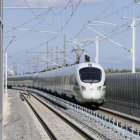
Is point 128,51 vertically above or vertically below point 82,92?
above

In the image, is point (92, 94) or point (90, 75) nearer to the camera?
point (92, 94)

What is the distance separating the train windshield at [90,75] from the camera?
113 ft

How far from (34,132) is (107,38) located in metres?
19.7

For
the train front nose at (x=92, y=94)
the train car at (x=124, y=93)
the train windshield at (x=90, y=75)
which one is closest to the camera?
the train car at (x=124, y=93)

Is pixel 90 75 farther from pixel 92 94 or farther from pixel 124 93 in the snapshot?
pixel 124 93

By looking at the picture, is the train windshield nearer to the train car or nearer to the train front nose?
the train front nose

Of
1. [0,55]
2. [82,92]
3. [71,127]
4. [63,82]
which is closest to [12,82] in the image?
[63,82]

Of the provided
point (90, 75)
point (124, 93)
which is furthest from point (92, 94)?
point (124, 93)

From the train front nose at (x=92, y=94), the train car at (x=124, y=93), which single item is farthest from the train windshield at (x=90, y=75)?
the train car at (x=124, y=93)

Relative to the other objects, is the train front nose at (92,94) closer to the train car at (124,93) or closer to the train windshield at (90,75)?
the train windshield at (90,75)

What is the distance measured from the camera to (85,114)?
29094 mm

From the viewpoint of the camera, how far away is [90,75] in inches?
1366

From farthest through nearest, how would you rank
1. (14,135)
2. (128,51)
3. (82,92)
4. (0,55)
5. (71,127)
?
(128,51) < (82,92) < (71,127) < (14,135) < (0,55)

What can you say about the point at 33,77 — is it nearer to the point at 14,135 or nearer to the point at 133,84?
the point at 133,84
